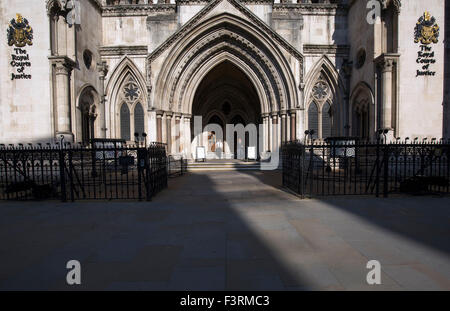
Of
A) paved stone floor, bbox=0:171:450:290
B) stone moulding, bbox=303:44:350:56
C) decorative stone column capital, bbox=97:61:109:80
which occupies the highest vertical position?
stone moulding, bbox=303:44:350:56

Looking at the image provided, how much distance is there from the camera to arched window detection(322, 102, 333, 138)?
16.3m

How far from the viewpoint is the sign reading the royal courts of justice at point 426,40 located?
37.4 ft

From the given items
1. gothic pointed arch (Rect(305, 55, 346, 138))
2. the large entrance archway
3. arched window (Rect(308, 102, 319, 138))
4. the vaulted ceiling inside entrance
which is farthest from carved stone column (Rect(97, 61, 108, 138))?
arched window (Rect(308, 102, 319, 138))

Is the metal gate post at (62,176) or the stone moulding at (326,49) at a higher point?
the stone moulding at (326,49)

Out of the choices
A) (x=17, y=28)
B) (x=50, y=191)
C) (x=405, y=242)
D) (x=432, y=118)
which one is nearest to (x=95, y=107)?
(x=17, y=28)

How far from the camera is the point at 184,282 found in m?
2.53

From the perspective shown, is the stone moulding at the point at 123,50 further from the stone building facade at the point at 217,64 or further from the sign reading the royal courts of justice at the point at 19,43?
the sign reading the royal courts of justice at the point at 19,43

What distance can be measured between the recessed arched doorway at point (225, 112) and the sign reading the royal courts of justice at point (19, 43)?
11743 millimetres

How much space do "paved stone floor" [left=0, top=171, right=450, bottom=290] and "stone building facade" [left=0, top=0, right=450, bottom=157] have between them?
27.5 feet

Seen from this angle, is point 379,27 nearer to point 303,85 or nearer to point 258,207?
point 303,85

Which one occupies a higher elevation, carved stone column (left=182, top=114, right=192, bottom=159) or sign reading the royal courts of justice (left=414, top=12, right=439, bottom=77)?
sign reading the royal courts of justice (left=414, top=12, right=439, bottom=77)

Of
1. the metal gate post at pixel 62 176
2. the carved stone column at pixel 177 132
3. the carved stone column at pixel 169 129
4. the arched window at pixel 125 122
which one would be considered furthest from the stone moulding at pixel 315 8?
the metal gate post at pixel 62 176

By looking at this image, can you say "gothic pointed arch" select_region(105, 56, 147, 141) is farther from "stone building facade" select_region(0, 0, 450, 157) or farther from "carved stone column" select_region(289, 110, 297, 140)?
"carved stone column" select_region(289, 110, 297, 140)

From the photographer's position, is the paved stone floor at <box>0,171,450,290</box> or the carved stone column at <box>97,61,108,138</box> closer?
the paved stone floor at <box>0,171,450,290</box>
